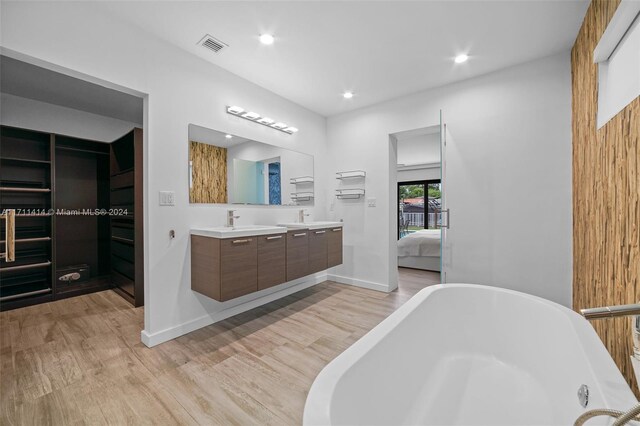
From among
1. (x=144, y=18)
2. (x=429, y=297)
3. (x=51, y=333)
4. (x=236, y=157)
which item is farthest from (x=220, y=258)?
(x=144, y=18)

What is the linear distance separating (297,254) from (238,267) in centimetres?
78

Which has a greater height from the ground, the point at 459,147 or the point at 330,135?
the point at 330,135

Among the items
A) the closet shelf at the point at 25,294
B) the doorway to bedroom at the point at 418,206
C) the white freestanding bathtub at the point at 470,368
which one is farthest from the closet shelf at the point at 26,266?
the doorway to bedroom at the point at 418,206

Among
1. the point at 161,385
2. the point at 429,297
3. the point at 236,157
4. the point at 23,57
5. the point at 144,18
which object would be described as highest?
the point at 144,18

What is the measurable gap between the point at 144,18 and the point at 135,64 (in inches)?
13.2

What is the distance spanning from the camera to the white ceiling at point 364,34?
1.90 m

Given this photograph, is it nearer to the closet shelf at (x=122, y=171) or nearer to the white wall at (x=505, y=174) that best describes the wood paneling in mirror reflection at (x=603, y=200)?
the white wall at (x=505, y=174)

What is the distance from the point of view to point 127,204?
11.3 ft

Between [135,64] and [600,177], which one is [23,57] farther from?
[600,177]

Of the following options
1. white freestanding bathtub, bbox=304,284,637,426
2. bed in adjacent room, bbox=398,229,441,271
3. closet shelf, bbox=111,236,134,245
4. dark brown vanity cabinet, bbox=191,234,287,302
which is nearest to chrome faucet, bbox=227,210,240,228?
dark brown vanity cabinet, bbox=191,234,287,302

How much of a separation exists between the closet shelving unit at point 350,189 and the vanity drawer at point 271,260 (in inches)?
55.7

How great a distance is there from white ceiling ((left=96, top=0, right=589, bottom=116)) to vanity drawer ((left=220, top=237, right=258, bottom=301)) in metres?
1.72

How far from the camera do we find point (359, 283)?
12.4 feet

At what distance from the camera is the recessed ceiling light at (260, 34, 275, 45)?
218 cm
